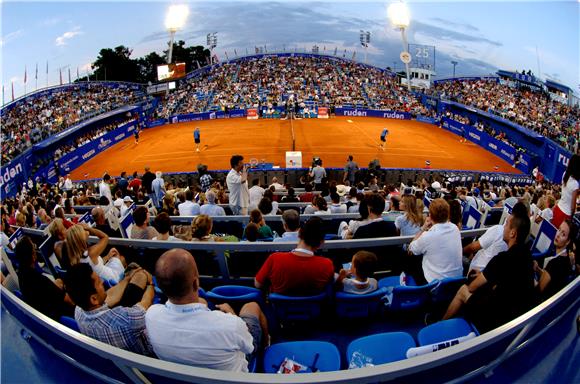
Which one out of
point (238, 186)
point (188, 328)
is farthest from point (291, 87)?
point (188, 328)

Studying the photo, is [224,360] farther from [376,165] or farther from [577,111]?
[577,111]

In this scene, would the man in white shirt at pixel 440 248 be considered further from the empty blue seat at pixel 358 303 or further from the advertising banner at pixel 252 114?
the advertising banner at pixel 252 114

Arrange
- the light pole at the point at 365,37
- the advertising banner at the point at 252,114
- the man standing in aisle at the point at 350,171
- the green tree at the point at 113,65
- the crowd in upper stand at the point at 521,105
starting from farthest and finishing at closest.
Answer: the green tree at the point at 113,65 < the light pole at the point at 365,37 < the advertising banner at the point at 252,114 < the crowd in upper stand at the point at 521,105 < the man standing in aisle at the point at 350,171

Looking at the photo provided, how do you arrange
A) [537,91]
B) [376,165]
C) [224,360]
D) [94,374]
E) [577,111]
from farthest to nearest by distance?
[537,91] → [577,111] → [376,165] → [94,374] → [224,360]

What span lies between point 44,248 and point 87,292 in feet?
9.83

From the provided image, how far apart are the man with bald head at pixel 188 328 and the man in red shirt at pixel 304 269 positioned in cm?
112

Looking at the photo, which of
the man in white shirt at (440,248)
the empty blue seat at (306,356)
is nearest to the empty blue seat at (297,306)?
the empty blue seat at (306,356)

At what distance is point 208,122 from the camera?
44031mm

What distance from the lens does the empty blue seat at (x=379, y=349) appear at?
3.06 meters

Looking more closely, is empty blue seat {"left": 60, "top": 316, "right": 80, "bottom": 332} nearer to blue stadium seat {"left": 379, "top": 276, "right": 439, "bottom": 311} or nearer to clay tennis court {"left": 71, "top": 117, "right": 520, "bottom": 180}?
blue stadium seat {"left": 379, "top": 276, "right": 439, "bottom": 311}

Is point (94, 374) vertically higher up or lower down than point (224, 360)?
lower down

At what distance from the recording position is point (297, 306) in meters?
3.81

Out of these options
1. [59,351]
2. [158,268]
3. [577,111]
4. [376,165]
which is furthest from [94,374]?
[577,111]

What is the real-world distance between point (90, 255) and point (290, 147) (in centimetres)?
2622
